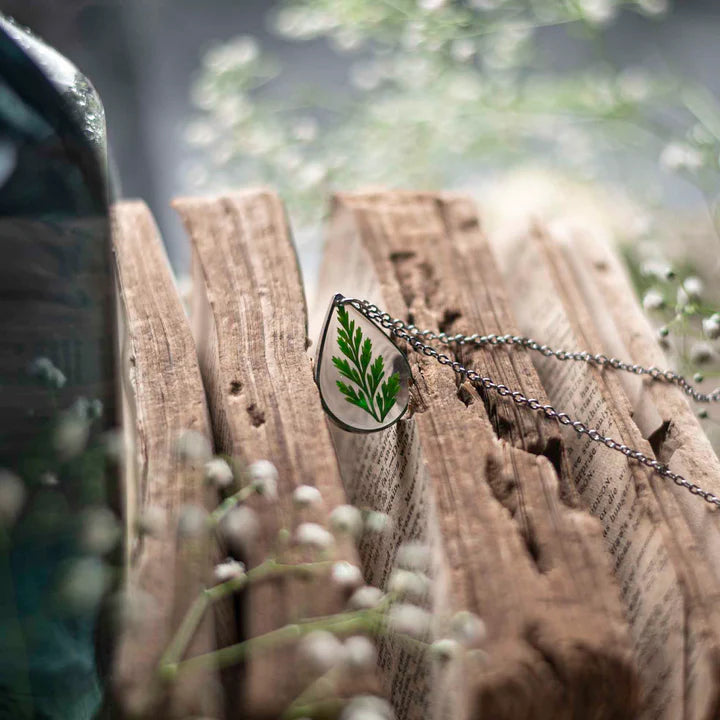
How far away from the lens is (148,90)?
4.60 feet

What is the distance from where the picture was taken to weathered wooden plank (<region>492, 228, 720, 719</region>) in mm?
517

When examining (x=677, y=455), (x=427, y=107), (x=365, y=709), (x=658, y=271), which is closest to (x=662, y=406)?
(x=677, y=455)

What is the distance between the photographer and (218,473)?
1.68ft

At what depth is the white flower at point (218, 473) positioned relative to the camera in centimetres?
51

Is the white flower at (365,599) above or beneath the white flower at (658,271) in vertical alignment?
beneath

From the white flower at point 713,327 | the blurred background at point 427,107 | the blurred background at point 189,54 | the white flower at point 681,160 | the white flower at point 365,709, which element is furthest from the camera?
the blurred background at point 189,54

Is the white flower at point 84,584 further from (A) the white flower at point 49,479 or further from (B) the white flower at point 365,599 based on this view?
(B) the white flower at point 365,599

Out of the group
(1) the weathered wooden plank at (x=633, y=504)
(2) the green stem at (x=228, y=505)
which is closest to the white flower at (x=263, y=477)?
(2) the green stem at (x=228, y=505)

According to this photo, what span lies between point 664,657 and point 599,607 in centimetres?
8

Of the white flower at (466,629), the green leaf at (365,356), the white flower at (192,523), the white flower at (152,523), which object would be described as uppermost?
the green leaf at (365,356)

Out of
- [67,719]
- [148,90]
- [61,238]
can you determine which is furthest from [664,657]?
[148,90]

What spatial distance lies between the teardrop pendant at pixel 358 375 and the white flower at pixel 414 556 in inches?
3.9

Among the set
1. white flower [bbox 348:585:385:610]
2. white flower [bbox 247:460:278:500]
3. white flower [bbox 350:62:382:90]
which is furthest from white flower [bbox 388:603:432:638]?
white flower [bbox 350:62:382:90]

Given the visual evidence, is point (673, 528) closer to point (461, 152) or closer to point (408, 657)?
point (408, 657)
